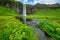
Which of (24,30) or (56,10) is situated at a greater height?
(24,30)

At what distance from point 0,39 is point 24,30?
3445 mm

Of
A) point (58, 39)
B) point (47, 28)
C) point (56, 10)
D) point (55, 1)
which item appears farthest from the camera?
point (55, 1)

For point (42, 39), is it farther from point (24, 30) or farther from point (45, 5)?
point (45, 5)

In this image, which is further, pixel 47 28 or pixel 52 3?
pixel 52 3

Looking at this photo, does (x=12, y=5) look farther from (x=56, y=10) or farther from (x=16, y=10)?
(x=56, y=10)

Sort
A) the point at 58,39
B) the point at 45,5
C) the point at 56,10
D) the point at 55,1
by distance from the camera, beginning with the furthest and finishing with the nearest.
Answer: the point at 55,1, the point at 45,5, the point at 56,10, the point at 58,39

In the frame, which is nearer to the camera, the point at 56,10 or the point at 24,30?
the point at 24,30

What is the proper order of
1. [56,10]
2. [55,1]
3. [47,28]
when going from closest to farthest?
[47,28]
[56,10]
[55,1]

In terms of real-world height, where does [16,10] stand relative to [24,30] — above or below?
below

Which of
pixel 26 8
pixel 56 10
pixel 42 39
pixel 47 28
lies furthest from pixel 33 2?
pixel 42 39

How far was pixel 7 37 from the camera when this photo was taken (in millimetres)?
26500

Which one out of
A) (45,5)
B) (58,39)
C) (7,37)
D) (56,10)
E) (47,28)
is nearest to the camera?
(7,37)

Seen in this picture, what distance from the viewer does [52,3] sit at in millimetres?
86062

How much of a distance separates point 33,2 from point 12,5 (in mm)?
8409
